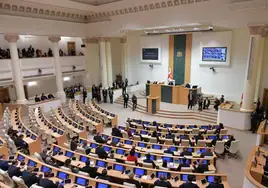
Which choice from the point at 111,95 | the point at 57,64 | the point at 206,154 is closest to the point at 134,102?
the point at 111,95

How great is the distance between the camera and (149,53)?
74.7 feet

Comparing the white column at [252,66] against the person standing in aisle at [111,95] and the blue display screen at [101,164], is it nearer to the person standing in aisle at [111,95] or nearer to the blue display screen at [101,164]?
the blue display screen at [101,164]

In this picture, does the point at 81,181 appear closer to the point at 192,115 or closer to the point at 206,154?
the point at 206,154

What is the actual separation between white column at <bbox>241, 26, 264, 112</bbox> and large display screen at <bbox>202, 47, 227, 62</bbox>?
5.61m

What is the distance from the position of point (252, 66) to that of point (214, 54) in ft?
20.6

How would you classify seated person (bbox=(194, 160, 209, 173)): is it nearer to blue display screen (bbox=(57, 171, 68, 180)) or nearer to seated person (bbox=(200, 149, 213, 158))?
seated person (bbox=(200, 149, 213, 158))

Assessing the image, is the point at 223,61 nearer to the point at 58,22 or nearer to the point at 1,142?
the point at 58,22

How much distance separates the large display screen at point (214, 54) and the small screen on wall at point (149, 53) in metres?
5.18

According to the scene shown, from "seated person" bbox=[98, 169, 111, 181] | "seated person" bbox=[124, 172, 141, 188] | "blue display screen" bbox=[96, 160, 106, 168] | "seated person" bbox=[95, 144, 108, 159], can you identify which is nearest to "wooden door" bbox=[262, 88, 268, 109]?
"seated person" bbox=[95, 144, 108, 159]

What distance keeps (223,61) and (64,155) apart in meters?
15.3

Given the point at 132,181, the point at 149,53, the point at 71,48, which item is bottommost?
the point at 132,181

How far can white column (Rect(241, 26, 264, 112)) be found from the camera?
39.8ft

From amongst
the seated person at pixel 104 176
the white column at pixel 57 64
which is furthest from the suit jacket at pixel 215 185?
the white column at pixel 57 64

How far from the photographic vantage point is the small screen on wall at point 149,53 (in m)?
22.3
